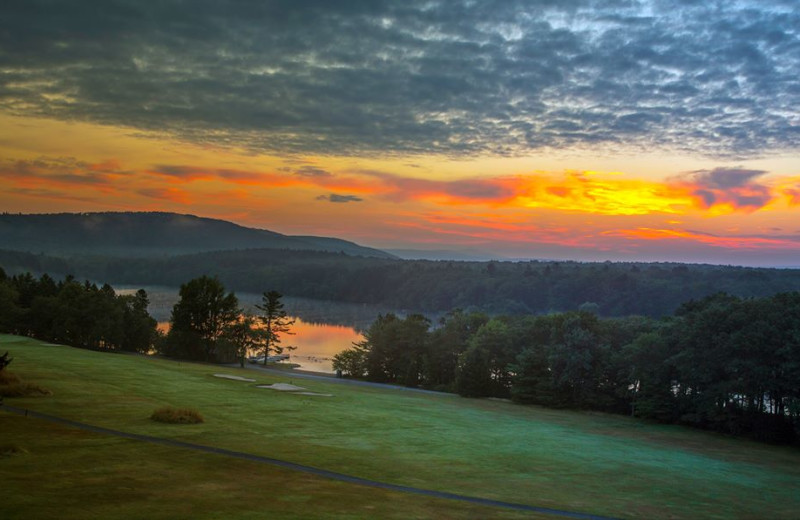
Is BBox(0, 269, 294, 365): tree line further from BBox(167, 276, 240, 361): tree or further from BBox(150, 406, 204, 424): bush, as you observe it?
BBox(150, 406, 204, 424): bush

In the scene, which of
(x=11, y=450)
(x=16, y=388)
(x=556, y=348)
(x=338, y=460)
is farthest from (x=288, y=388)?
(x=556, y=348)

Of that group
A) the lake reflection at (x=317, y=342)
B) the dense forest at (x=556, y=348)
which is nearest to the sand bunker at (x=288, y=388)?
the dense forest at (x=556, y=348)

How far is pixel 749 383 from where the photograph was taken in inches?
1725

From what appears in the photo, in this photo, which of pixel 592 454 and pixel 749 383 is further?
pixel 749 383

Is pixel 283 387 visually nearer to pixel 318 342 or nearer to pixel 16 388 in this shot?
pixel 16 388

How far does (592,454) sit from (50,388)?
2533 centimetres

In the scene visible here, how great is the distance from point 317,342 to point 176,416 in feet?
275

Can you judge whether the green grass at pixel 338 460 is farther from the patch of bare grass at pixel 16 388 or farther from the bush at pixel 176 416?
the patch of bare grass at pixel 16 388

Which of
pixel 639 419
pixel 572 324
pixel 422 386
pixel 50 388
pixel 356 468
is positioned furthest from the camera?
pixel 422 386

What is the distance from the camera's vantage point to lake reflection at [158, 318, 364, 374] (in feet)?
282

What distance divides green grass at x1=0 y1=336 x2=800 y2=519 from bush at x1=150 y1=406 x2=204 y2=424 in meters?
0.43

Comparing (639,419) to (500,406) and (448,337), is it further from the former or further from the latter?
(448,337)

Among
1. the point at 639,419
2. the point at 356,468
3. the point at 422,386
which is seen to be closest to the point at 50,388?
the point at 356,468

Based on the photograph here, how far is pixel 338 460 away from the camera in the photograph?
20406 mm
